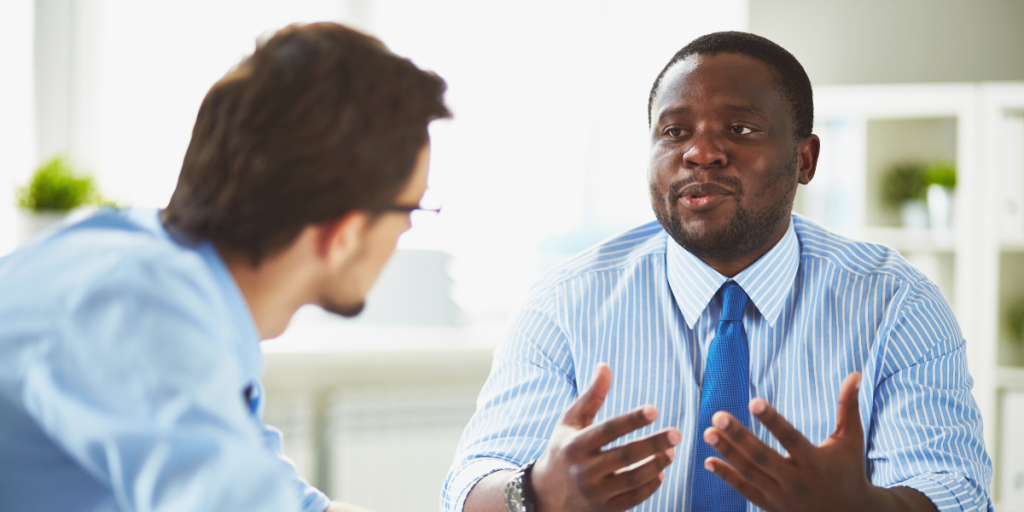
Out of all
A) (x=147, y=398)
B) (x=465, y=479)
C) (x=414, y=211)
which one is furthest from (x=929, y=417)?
(x=147, y=398)

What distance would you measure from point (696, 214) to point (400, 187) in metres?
0.65

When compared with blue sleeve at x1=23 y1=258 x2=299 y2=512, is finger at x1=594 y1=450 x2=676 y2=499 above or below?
below

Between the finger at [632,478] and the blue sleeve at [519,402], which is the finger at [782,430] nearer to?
the finger at [632,478]

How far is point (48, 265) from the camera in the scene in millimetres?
667

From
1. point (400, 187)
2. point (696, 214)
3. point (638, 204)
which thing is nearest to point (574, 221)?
point (638, 204)

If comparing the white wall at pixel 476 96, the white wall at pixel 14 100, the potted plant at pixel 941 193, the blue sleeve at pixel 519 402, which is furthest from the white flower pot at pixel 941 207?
the white wall at pixel 14 100

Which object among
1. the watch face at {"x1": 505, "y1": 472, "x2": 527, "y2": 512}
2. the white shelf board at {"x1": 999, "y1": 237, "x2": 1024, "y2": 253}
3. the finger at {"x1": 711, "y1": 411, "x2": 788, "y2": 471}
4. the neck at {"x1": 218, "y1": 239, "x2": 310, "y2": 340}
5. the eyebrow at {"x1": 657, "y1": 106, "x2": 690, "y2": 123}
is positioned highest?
the eyebrow at {"x1": 657, "y1": 106, "x2": 690, "y2": 123}

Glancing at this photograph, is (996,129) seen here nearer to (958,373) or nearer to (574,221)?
(574,221)

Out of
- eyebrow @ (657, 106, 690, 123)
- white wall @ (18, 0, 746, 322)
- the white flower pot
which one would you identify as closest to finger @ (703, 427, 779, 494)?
eyebrow @ (657, 106, 690, 123)

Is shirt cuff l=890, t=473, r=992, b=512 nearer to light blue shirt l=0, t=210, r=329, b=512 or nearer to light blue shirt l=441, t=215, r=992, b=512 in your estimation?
light blue shirt l=441, t=215, r=992, b=512

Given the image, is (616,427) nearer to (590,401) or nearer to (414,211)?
(590,401)

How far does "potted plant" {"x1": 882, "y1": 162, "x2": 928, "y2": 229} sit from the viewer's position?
2.77m

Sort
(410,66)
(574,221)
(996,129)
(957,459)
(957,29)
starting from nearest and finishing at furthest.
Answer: (410,66) < (957,459) < (996,129) < (574,221) < (957,29)

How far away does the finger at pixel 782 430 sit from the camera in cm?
87
